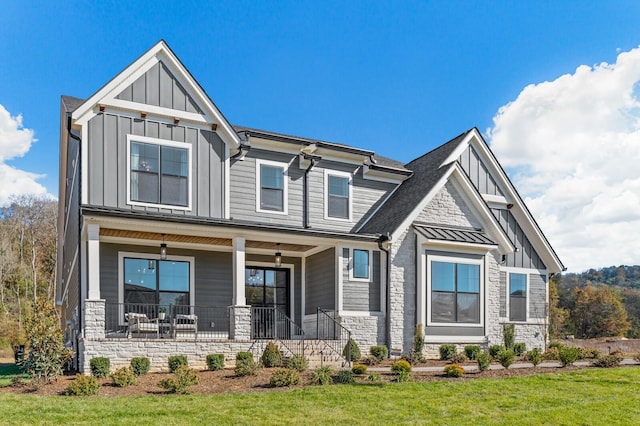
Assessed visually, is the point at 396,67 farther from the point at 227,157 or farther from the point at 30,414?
the point at 30,414

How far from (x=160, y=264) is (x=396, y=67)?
8.81 m

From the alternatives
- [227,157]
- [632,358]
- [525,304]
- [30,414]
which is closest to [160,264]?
[227,157]

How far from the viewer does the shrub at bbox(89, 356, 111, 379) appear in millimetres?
11625

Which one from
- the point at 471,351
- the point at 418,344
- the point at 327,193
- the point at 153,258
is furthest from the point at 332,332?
the point at 153,258

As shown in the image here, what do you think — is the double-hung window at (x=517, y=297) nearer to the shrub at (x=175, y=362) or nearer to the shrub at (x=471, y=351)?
the shrub at (x=471, y=351)

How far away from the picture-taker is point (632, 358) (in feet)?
53.7

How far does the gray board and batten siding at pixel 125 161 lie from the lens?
46.1 ft

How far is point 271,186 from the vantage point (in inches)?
667

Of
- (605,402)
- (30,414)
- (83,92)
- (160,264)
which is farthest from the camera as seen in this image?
(83,92)

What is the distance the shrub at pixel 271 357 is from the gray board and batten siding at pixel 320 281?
3.26 metres

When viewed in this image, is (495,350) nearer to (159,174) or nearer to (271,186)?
(271,186)

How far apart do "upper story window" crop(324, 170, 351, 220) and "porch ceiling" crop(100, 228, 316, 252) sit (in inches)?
62.7

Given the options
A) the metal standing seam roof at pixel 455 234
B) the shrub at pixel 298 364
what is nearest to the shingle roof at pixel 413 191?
the metal standing seam roof at pixel 455 234

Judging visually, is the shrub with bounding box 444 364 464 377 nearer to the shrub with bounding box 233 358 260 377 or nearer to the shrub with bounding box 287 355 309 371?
the shrub with bounding box 287 355 309 371
